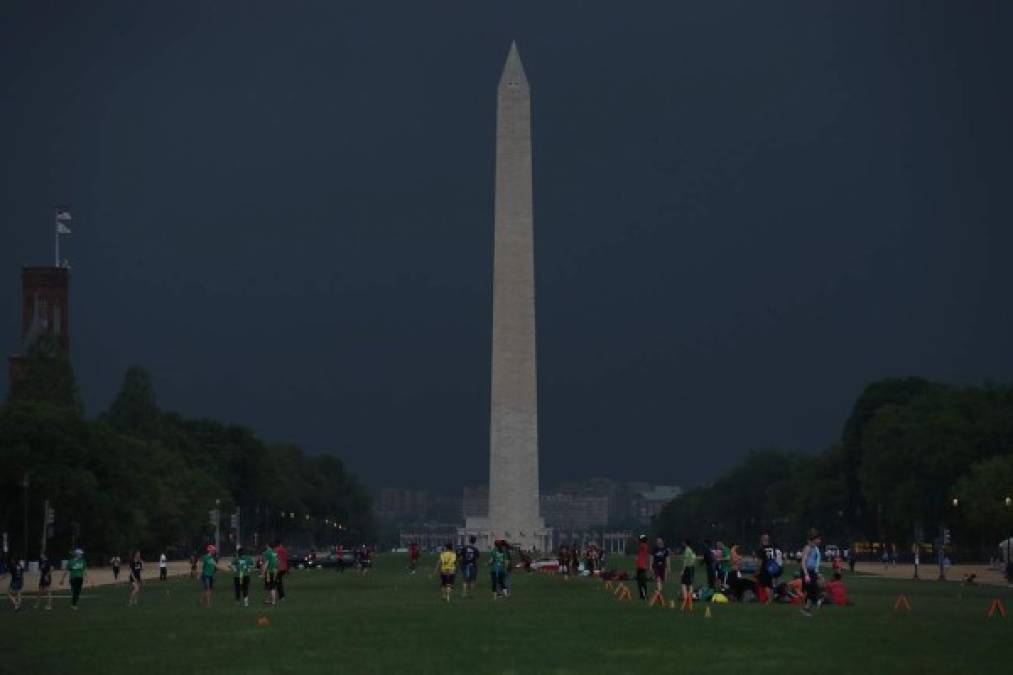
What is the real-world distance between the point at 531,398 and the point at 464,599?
5849 cm

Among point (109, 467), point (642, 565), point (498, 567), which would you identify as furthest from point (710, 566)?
point (109, 467)

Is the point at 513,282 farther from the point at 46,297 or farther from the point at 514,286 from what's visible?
the point at 46,297

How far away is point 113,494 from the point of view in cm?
9519

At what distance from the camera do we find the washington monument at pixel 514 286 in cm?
10094

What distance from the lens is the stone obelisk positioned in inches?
3974

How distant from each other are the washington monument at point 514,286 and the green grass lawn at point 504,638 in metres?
57.2

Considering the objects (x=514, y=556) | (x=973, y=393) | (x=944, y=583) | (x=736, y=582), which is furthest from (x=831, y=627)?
(x=973, y=393)

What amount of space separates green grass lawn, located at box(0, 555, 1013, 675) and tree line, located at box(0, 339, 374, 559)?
43.5m

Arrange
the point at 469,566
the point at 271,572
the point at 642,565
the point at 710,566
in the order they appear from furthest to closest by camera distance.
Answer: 1. the point at 469,566
2. the point at 710,566
3. the point at 271,572
4. the point at 642,565

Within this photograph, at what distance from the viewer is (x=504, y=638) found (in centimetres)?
2836

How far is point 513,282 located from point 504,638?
73253mm

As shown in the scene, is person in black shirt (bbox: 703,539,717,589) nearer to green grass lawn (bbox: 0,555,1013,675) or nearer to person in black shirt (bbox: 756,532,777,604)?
green grass lawn (bbox: 0,555,1013,675)

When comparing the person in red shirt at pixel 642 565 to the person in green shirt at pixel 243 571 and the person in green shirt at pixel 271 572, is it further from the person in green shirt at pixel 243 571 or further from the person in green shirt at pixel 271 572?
the person in green shirt at pixel 243 571

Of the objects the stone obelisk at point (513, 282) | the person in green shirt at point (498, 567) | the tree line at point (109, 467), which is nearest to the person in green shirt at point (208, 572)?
the person in green shirt at point (498, 567)
